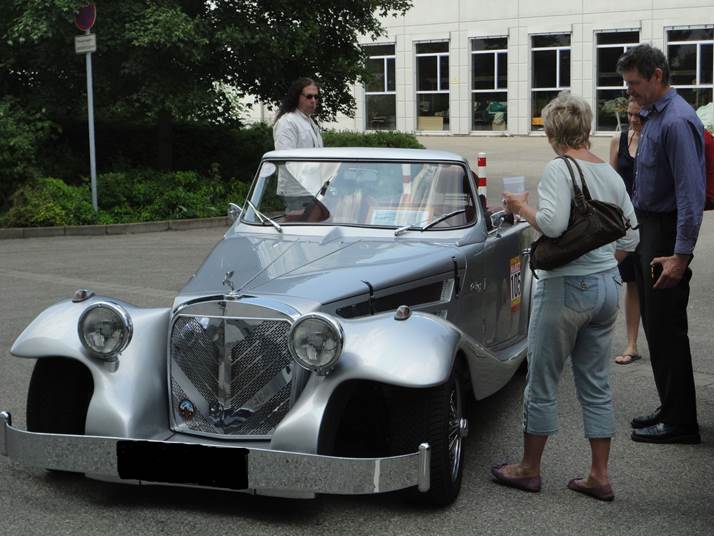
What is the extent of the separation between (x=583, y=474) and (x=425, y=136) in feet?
123

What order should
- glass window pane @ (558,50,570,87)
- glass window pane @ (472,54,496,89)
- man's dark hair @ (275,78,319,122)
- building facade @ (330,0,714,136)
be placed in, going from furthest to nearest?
glass window pane @ (472,54,496,89) → glass window pane @ (558,50,570,87) → building facade @ (330,0,714,136) → man's dark hair @ (275,78,319,122)

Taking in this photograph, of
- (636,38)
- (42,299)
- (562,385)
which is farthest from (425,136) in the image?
(562,385)

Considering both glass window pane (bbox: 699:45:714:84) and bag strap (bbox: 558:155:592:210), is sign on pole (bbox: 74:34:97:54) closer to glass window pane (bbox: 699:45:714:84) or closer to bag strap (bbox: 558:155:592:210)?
bag strap (bbox: 558:155:592:210)

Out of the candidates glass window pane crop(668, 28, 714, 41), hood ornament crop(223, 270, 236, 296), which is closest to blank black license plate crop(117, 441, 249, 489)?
hood ornament crop(223, 270, 236, 296)

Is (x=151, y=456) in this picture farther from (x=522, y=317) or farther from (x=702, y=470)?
(x=522, y=317)

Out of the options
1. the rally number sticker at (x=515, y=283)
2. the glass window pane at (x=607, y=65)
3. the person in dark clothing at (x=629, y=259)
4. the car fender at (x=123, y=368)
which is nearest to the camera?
the car fender at (x=123, y=368)

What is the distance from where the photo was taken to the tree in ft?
55.6

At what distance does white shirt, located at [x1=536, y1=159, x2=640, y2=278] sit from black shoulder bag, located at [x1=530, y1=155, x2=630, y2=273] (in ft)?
0.12

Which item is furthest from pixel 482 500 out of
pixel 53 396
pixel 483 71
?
pixel 483 71

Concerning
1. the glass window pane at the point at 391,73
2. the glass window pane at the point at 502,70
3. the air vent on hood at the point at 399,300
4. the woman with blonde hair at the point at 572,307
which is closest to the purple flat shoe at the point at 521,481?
the woman with blonde hair at the point at 572,307

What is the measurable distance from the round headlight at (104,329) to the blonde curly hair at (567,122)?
2031 millimetres

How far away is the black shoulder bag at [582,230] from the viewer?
4691 millimetres

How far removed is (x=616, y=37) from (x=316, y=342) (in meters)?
35.7

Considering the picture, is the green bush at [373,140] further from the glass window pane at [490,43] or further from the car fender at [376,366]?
the car fender at [376,366]
